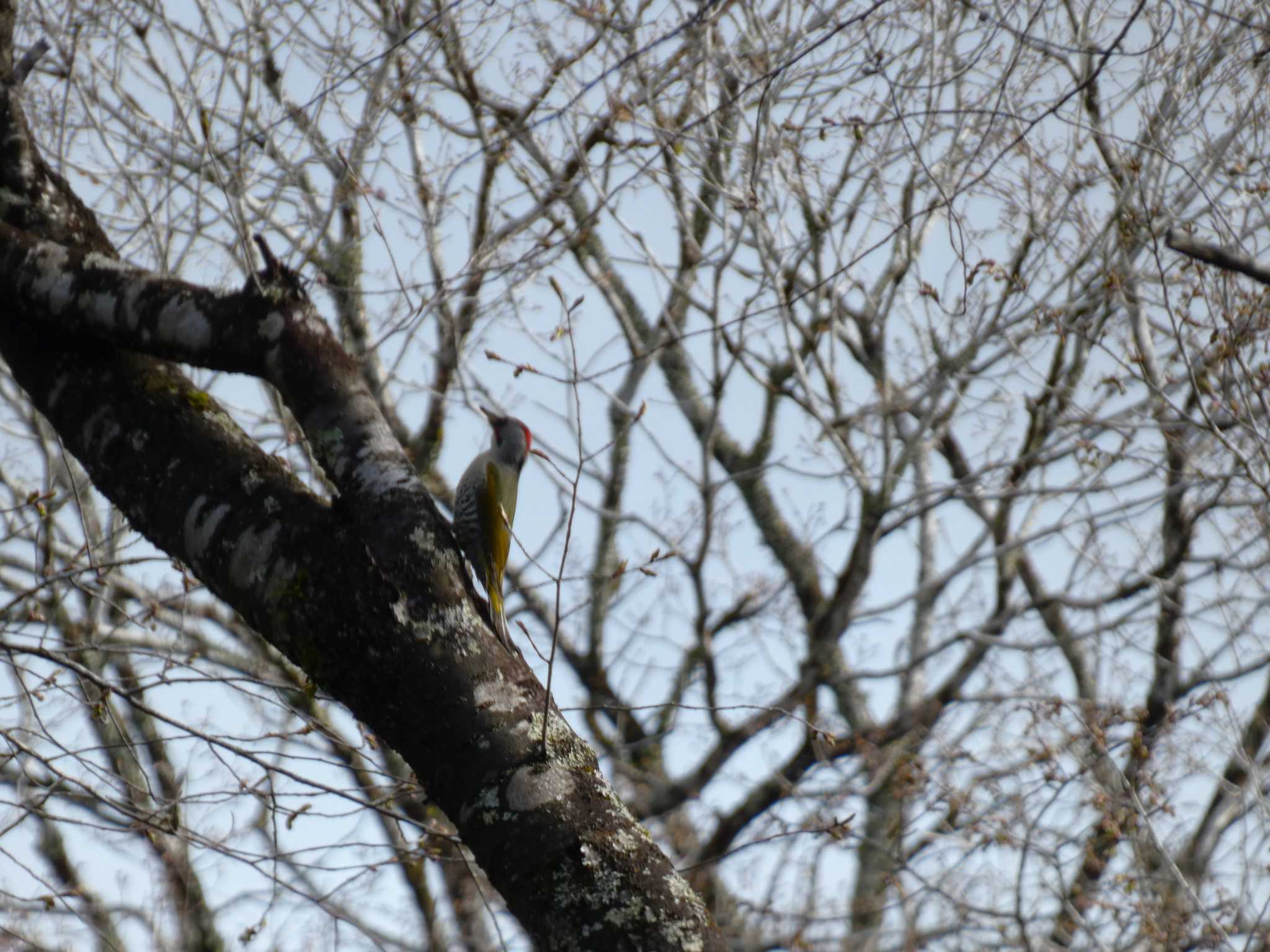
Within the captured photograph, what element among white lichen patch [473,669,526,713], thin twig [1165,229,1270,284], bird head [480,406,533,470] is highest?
bird head [480,406,533,470]

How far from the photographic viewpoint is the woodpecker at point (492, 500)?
4.30 metres

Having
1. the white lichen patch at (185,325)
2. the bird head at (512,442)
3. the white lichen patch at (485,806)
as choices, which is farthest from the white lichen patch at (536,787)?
the bird head at (512,442)

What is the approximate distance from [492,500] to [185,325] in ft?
7.30

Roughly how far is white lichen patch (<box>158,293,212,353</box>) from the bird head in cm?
265

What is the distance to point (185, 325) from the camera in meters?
2.45

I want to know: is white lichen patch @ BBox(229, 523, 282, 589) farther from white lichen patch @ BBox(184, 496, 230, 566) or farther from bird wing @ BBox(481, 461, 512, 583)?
bird wing @ BBox(481, 461, 512, 583)

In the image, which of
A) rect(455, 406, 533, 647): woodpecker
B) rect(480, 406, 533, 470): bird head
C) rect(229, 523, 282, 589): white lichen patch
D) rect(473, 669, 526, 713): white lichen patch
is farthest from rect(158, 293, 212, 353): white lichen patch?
rect(480, 406, 533, 470): bird head

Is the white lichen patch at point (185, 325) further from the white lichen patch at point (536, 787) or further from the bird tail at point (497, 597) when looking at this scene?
the white lichen patch at point (536, 787)

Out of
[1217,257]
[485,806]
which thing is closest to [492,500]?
[485,806]

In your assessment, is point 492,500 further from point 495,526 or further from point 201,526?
point 201,526

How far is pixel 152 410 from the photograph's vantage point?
7.73ft

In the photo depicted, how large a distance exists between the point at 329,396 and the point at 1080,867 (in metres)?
7.90

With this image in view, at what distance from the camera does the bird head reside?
5.11 metres

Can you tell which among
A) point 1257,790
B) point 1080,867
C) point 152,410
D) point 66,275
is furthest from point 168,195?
point 1080,867
